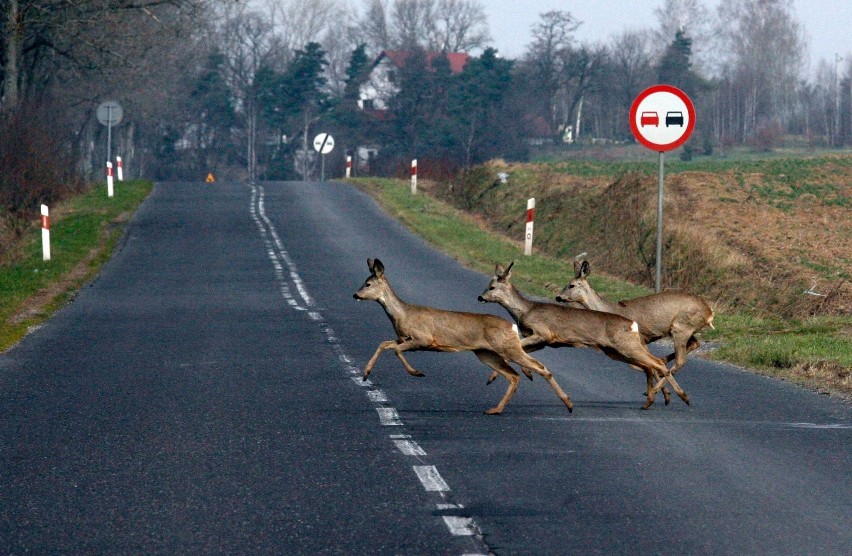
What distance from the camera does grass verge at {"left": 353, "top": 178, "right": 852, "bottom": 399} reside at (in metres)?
12.9

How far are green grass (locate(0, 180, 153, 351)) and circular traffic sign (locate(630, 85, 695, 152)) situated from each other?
8705 mm

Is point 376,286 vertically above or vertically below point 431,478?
above

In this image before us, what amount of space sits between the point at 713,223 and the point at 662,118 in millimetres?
13969

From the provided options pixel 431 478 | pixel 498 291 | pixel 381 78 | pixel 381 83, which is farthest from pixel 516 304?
pixel 381 83

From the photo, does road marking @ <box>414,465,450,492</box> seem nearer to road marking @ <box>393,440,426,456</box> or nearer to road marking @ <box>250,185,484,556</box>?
road marking @ <box>250,185,484,556</box>

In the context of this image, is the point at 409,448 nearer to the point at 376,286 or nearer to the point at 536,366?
the point at 536,366

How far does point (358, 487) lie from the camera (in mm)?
7516

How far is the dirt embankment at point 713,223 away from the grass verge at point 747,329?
1871mm

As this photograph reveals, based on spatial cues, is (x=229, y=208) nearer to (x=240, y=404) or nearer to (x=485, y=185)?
(x=485, y=185)

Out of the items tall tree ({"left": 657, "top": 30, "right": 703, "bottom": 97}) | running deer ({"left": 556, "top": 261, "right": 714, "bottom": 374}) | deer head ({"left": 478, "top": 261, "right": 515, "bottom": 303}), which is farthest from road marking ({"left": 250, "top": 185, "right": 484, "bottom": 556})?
tall tree ({"left": 657, "top": 30, "right": 703, "bottom": 97})

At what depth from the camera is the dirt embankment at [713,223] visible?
77.4 ft

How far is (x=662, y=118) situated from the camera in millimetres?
17719

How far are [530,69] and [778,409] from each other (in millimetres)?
101591

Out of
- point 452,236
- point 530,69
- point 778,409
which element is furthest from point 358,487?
point 530,69
